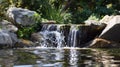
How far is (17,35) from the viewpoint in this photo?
1792 centimetres

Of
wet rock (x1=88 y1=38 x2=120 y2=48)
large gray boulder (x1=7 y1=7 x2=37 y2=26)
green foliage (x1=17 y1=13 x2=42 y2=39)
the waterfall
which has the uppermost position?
large gray boulder (x1=7 y1=7 x2=37 y2=26)

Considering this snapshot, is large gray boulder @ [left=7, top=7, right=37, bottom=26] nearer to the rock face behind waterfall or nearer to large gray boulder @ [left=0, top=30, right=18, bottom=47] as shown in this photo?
large gray boulder @ [left=0, top=30, right=18, bottom=47]

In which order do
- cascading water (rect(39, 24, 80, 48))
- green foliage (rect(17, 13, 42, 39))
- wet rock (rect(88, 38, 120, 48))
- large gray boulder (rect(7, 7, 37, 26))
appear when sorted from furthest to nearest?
large gray boulder (rect(7, 7, 37, 26)) → cascading water (rect(39, 24, 80, 48)) → green foliage (rect(17, 13, 42, 39)) → wet rock (rect(88, 38, 120, 48))

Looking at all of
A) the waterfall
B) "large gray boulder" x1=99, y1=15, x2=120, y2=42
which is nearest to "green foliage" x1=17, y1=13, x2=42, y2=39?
the waterfall

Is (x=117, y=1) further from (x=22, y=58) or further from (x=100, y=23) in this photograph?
(x=22, y=58)

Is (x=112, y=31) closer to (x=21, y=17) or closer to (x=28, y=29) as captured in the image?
(x=28, y=29)

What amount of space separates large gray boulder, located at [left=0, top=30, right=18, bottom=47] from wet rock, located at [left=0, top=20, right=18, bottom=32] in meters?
0.45

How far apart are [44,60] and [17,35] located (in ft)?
22.0

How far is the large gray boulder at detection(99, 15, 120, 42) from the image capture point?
17.6 meters

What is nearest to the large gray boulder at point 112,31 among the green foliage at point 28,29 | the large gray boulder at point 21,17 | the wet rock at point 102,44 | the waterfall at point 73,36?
the wet rock at point 102,44

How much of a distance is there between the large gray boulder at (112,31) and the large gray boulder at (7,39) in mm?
4281

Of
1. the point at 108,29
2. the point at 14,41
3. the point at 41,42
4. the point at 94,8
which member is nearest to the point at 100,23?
the point at 108,29

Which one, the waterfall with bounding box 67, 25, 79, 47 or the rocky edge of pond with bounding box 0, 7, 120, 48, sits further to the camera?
the waterfall with bounding box 67, 25, 79, 47

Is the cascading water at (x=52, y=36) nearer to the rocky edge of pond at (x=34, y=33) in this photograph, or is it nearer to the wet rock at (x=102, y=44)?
the rocky edge of pond at (x=34, y=33)
